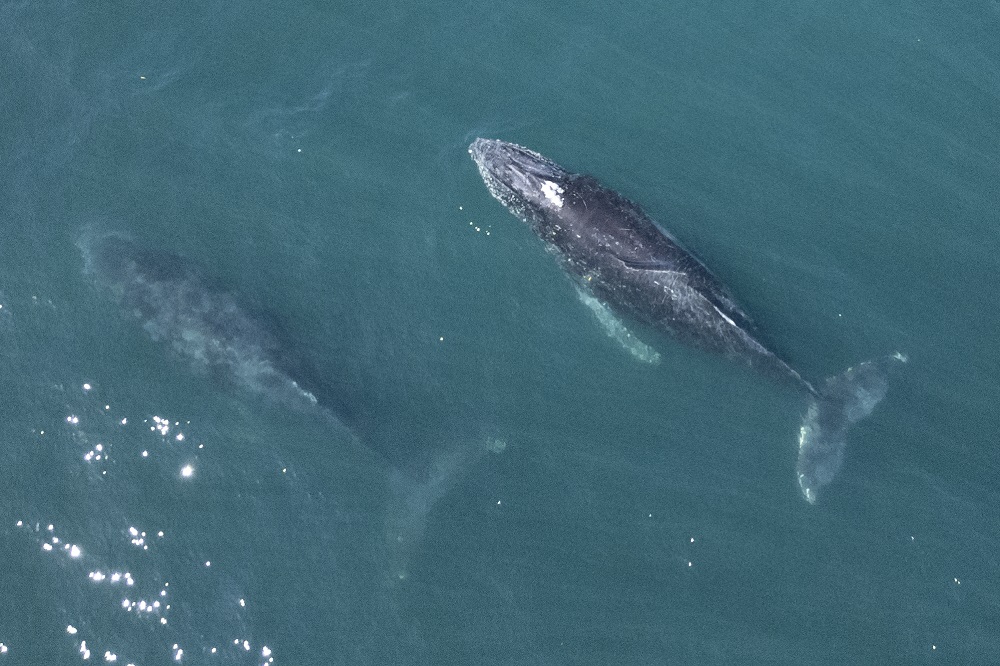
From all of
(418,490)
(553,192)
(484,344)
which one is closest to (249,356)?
(418,490)

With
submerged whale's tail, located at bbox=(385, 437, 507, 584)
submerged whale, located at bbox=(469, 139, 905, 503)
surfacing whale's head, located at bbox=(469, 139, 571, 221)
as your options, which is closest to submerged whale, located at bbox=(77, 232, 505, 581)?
submerged whale's tail, located at bbox=(385, 437, 507, 584)

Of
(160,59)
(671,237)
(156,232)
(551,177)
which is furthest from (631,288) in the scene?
(160,59)

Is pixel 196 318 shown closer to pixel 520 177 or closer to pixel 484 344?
pixel 484 344

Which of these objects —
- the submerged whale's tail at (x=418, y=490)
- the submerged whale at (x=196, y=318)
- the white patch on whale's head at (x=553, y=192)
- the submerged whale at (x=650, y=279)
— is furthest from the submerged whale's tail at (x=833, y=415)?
the submerged whale at (x=196, y=318)

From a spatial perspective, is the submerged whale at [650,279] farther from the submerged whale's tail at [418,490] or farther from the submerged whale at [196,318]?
the submerged whale at [196,318]

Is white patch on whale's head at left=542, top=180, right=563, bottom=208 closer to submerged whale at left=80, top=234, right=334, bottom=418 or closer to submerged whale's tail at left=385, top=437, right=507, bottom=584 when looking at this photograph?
submerged whale's tail at left=385, top=437, right=507, bottom=584

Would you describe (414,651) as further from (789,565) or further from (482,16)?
(482,16)

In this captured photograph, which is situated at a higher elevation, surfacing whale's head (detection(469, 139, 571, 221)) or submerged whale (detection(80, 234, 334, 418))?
surfacing whale's head (detection(469, 139, 571, 221))

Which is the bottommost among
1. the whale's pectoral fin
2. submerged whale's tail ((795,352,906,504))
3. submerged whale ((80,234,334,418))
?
submerged whale ((80,234,334,418))
